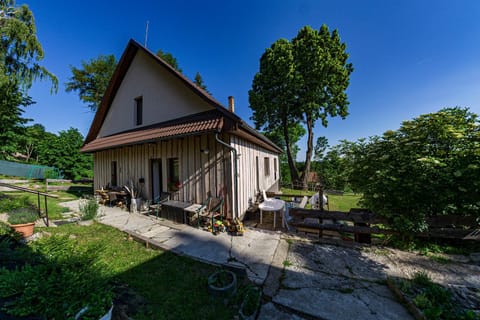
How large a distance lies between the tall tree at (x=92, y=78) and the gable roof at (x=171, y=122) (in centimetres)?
1061

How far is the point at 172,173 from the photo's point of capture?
674 cm

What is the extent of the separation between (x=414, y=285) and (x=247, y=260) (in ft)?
8.74

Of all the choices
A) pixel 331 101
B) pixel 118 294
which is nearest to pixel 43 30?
pixel 118 294

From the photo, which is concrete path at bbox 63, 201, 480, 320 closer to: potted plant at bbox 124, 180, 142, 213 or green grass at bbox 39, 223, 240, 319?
green grass at bbox 39, 223, 240, 319

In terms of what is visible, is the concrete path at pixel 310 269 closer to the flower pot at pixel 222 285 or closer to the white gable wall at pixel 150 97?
the flower pot at pixel 222 285

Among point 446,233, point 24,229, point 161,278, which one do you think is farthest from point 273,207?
point 24,229

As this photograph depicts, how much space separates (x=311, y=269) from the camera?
10.0 ft

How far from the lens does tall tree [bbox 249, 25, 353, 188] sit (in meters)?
13.0

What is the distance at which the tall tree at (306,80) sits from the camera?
13.0m

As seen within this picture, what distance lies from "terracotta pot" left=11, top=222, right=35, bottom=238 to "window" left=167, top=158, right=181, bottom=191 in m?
3.49

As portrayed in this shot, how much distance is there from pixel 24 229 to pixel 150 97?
5781 mm

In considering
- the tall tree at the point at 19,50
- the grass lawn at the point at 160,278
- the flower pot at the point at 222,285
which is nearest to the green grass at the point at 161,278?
the grass lawn at the point at 160,278

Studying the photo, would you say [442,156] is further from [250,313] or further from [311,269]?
[250,313]

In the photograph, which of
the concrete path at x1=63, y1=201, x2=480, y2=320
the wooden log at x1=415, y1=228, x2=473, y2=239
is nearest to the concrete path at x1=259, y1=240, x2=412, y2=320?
the concrete path at x1=63, y1=201, x2=480, y2=320
